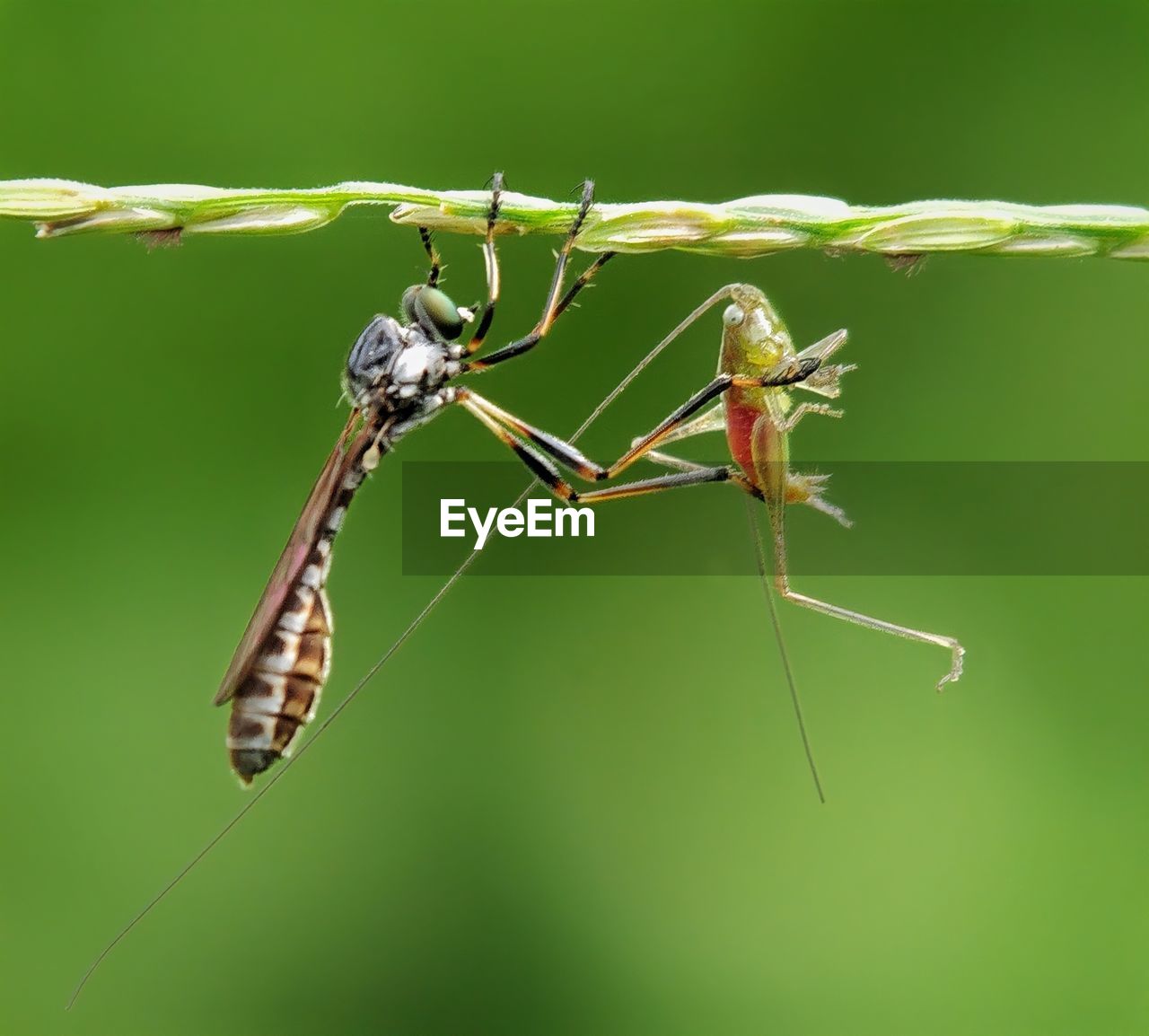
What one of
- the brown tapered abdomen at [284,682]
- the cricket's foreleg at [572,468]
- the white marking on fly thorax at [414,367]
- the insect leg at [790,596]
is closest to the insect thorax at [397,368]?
the white marking on fly thorax at [414,367]

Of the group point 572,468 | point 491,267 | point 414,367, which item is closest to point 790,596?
point 572,468

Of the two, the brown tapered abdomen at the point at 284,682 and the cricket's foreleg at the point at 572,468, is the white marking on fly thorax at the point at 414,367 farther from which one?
the brown tapered abdomen at the point at 284,682

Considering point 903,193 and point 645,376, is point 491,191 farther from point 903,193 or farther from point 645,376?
point 903,193

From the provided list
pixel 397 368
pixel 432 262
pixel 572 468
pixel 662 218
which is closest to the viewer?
pixel 662 218

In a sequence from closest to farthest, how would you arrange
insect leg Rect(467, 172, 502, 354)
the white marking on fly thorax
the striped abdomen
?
insect leg Rect(467, 172, 502, 354) < the striped abdomen < the white marking on fly thorax

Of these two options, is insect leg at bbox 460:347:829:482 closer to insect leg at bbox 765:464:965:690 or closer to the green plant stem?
insect leg at bbox 765:464:965:690

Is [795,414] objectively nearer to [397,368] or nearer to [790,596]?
[790,596]

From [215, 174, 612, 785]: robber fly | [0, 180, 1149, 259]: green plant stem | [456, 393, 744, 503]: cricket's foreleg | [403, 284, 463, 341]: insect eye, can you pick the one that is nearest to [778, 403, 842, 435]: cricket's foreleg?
[456, 393, 744, 503]: cricket's foreleg
